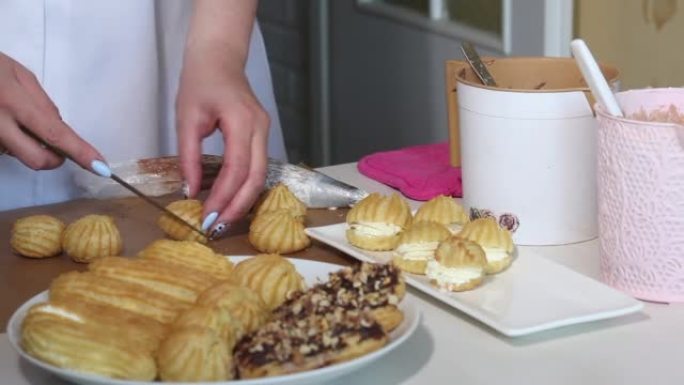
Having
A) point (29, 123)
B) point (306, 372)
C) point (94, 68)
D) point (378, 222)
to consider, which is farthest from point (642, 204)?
point (94, 68)

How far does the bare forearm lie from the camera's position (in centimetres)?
132

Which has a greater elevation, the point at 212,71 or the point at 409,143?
the point at 212,71

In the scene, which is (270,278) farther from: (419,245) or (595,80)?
(595,80)

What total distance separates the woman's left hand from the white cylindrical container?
203mm

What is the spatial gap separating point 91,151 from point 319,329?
0.41m

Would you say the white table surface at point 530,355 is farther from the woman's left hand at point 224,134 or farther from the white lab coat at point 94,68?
the white lab coat at point 94,68

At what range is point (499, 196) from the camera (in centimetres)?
110

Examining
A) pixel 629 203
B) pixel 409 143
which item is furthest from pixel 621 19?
pixel 629 203

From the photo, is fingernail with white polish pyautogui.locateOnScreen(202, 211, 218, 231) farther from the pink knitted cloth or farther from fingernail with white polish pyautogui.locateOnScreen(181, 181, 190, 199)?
the pink knitted cloth

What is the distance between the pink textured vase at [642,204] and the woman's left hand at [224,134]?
0.34 m

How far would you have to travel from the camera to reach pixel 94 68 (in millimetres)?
1454

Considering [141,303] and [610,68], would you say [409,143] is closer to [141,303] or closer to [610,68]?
[610,68]

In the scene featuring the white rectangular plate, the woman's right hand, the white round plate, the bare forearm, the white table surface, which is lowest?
the white table surface

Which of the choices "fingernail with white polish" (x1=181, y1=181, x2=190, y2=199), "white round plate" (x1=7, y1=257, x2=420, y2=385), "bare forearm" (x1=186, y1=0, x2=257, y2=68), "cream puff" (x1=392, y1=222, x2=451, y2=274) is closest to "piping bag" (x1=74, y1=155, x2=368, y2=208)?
"fingernail with white polish" (x1=181, y1=181, x2=190, y2=199)
